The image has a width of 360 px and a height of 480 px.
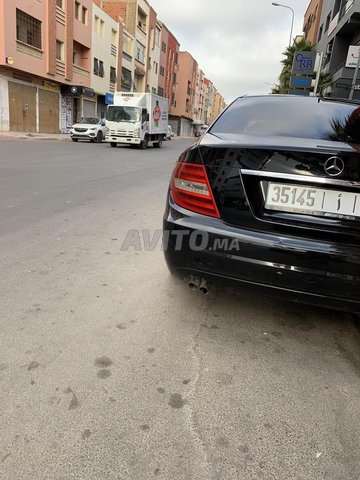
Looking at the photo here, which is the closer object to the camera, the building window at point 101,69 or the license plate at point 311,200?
the license plate at point 311,200

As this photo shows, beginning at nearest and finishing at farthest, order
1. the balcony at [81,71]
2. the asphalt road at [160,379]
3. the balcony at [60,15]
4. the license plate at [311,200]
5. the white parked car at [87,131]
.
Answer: the asphalt road at [160,379] → the license plate at [311,200] → the white parked car at [87,131] → the balcony at [60,15] → the balcony at [81,71]

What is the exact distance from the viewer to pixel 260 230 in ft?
7.82

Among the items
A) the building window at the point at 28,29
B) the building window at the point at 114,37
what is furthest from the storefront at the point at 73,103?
the building window at the point at 114,37

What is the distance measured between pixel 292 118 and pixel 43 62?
28.8 metres

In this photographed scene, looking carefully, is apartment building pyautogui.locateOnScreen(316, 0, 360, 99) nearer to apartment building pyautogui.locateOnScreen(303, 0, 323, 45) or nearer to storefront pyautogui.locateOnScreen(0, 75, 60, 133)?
apartment building pyautogui.locateOnScreen(303, 0, 323, 45)

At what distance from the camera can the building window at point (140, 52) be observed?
47.5 m

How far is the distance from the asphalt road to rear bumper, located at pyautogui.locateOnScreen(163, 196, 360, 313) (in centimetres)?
47

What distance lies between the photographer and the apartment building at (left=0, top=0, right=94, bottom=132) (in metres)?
24.2

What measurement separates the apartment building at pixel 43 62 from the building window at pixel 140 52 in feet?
47.5

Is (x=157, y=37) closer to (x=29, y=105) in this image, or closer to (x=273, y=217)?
(x=29, y=105)

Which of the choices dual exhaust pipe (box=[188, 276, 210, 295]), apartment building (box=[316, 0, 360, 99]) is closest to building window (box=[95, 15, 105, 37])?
apartment building (box=[316, 0, 360, 99])

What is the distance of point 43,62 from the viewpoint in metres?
27.6

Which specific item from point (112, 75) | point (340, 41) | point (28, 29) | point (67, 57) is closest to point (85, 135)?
point (28, 29)

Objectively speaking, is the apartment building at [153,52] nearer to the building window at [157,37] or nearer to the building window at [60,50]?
the building window at [157,37]
